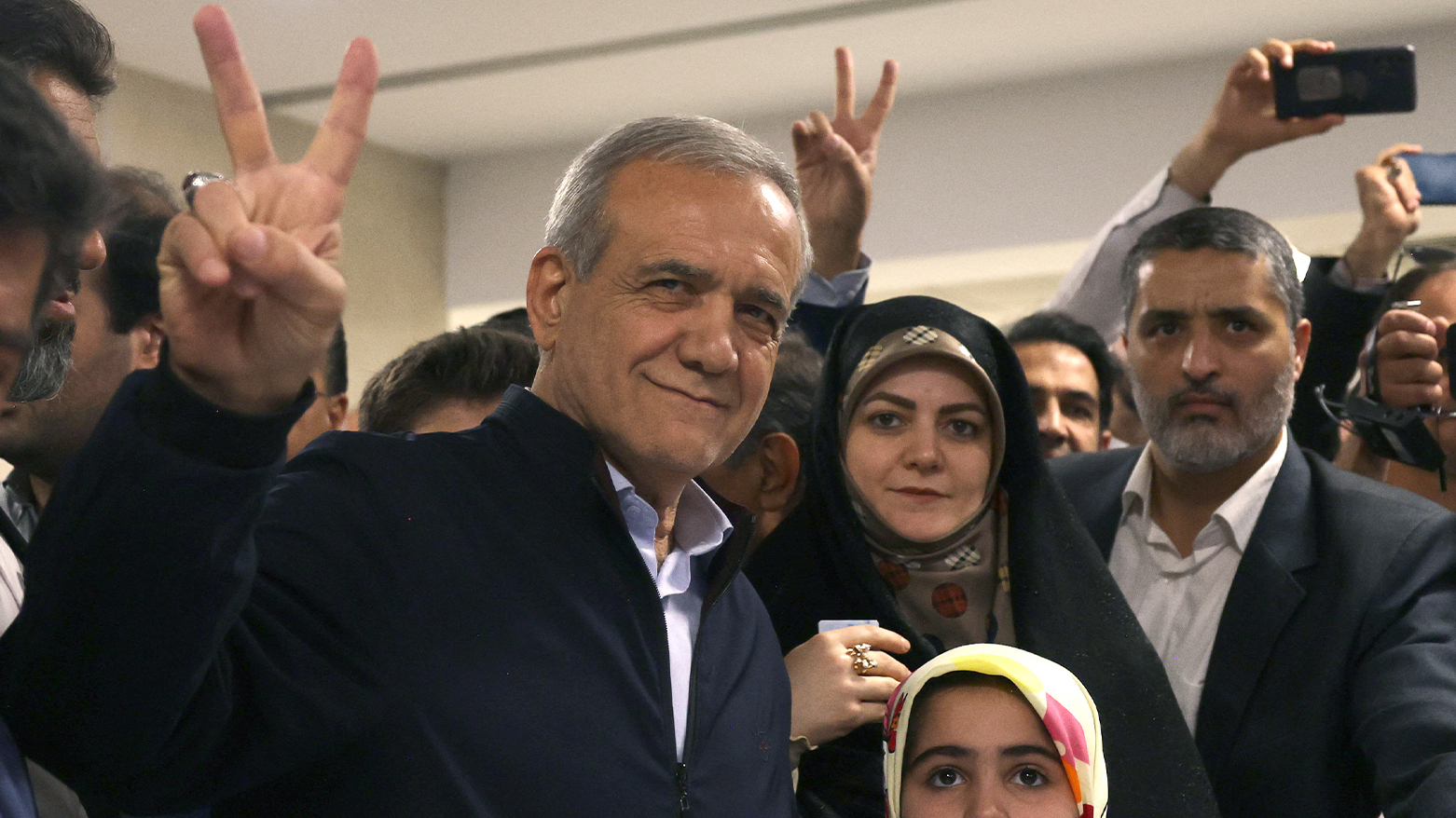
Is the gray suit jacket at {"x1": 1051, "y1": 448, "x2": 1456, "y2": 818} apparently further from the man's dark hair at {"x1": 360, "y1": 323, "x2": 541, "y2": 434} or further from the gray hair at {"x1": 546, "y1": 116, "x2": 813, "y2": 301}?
the man's dark hair at {"x1": 360, "y1": 323, "x2": 541, "y2": 434}

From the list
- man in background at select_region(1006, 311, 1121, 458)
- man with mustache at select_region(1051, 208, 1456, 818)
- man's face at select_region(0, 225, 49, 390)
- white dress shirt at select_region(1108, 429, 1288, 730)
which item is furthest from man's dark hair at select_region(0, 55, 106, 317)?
man in background at select_region(1006, 311, 1121, 458)

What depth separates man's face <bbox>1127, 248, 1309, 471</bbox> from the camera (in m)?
2.58

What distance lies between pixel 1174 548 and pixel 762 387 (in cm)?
132

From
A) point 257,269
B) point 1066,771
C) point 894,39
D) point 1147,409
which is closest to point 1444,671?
point 1066,771

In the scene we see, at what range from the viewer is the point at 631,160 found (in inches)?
61.6

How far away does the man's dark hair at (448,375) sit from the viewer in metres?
2.25

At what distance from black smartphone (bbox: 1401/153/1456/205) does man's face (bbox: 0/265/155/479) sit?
271 cm

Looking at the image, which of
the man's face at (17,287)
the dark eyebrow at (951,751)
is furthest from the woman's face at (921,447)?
the man's face at (17,287)

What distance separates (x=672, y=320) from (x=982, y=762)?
32.3 inches

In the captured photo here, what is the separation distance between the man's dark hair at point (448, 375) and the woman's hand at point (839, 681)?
0.67 metres

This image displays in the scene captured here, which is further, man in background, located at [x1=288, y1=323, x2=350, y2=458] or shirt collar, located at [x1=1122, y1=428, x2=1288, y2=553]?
man in background, located at [x1=288, y1=323, x2=350, y2=458]

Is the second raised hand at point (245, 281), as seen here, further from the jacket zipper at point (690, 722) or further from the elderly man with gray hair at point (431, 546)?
the jacket zipper at point (690, 722)

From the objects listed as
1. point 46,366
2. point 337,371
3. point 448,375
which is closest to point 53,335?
point 46,366

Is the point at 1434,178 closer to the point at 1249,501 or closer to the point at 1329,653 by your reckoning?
the point at 1249,501
